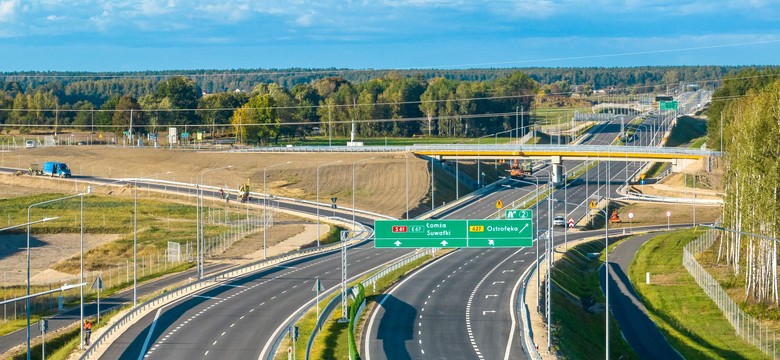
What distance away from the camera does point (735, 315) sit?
85.7m

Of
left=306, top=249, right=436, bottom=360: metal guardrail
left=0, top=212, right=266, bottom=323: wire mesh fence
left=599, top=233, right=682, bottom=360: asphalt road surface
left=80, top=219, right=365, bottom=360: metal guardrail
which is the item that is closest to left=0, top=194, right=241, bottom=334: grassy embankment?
left=0, top=212, right=266, bottom=323: wire mesh fence

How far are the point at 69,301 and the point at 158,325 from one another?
24663 mm

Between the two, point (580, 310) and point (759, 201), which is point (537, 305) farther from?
point (759, 201)

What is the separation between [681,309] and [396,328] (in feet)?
98.2

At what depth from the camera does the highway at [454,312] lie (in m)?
66.6

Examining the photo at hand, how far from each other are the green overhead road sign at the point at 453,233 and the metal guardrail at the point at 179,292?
15082 millimetres

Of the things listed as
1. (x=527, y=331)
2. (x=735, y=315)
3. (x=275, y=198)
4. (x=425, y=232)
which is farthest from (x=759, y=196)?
(x=275, y=198)

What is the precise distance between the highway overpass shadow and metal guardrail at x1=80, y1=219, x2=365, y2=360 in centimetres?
1521

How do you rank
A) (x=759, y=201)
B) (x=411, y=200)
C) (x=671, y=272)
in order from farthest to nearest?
(x=411, y=200) → (x=671, y=272) → (x=759, y=201)

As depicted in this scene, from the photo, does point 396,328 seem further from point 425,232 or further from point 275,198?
point 275,198

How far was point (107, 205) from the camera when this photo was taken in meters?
163

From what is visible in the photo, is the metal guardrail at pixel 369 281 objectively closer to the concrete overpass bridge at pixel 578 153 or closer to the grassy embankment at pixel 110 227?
the grassy embankment at pixel 110 227

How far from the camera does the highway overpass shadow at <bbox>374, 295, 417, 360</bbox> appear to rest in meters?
66.0

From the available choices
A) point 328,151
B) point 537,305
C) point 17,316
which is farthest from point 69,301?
point 328,151
